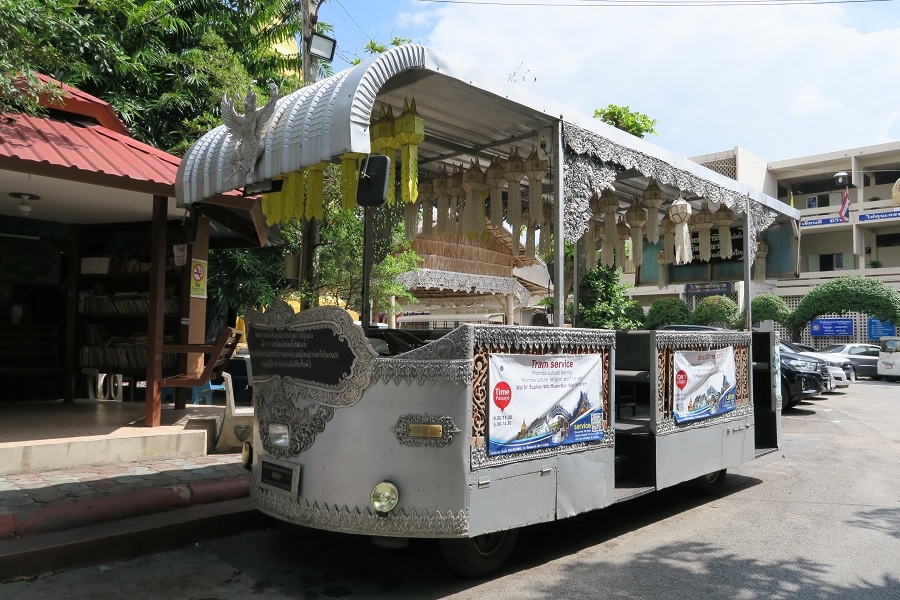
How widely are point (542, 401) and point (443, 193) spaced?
3393 millimetres

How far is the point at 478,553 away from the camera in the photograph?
4.52 meters

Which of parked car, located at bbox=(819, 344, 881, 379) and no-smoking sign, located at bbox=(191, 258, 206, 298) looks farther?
parked car, located at bbox=(819, 344, 881, 379)

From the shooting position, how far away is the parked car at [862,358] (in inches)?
961

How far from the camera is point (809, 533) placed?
5.66 metres

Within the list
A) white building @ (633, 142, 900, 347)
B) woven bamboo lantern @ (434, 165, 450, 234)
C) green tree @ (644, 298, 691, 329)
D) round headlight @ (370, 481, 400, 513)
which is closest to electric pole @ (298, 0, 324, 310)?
woven bamboo lantern @ (434, 165, 450, 234)

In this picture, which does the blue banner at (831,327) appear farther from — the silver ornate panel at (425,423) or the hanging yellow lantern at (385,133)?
the silver ornate panel at (425,423)

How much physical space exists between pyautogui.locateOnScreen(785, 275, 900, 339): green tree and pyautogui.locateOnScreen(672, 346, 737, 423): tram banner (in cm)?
2013

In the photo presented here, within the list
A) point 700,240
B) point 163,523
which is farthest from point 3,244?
point 700,240

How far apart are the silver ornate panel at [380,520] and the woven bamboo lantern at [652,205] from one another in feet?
16.4

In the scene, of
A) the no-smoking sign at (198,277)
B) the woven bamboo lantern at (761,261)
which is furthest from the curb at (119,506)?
the woven bamboo lantern at (761,261)

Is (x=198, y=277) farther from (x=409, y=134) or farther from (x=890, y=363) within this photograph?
(x=890, y=363)

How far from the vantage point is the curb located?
4.92 meters

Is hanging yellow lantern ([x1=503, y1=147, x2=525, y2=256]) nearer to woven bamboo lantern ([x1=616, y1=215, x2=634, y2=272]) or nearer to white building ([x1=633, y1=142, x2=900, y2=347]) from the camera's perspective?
woven bamboo lantern ([x1=616, y1=215, x2=634, y2=272])

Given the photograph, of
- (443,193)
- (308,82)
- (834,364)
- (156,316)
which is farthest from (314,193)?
(834,364)
